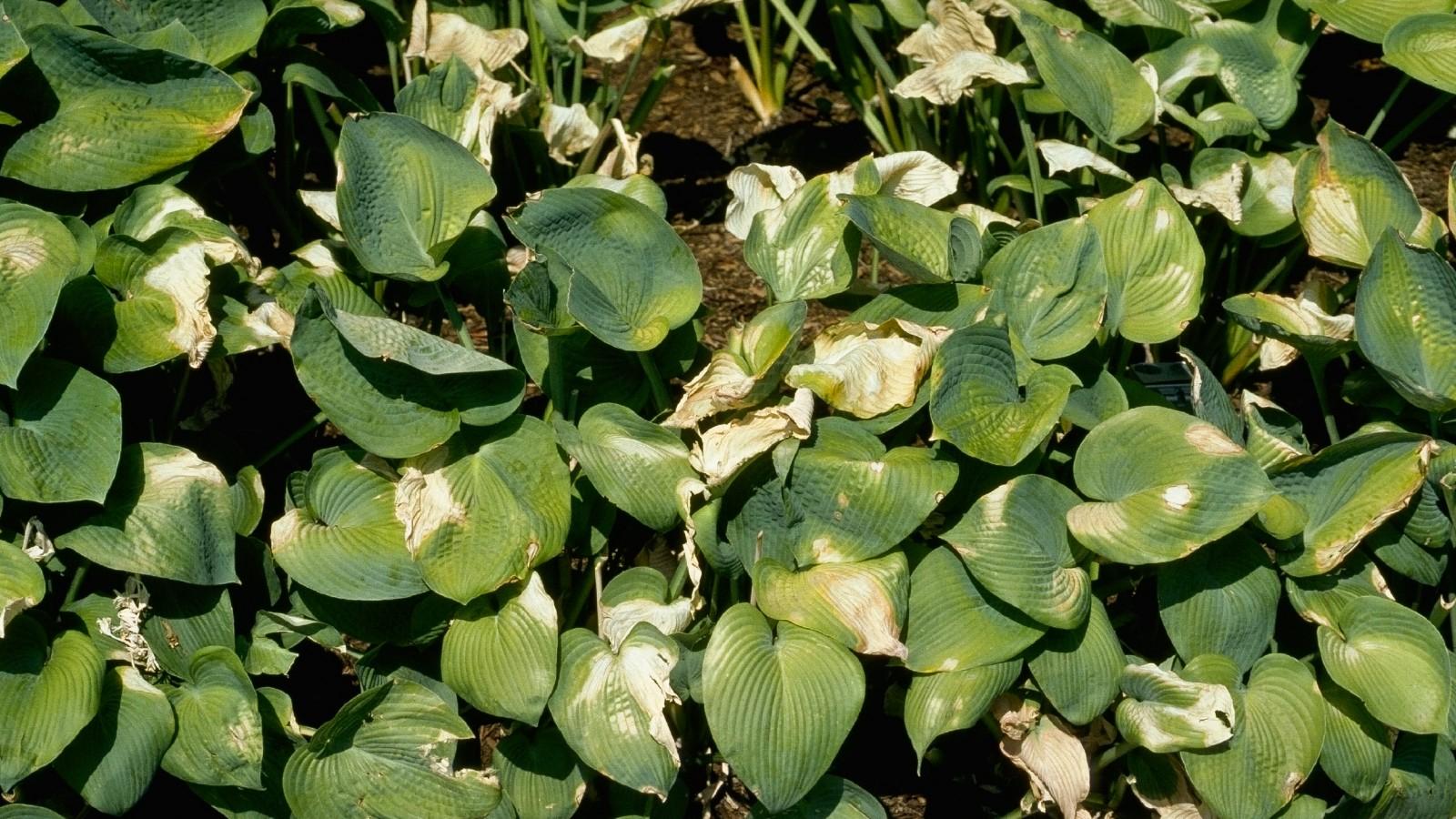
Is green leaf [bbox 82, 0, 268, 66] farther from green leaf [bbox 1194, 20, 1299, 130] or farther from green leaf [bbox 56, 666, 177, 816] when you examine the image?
green leaf [bbox 1194, 20, 1299, 130]

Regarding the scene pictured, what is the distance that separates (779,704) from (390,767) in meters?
0.59

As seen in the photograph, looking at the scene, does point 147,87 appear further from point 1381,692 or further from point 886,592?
point 1381,692

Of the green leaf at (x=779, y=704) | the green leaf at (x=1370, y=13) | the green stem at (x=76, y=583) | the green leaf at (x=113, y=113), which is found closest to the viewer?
the green leaf at (x=779, y=704)

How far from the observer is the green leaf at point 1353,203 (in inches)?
102

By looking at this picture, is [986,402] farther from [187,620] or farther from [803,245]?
[187,620]

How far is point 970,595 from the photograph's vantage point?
2.19 meters

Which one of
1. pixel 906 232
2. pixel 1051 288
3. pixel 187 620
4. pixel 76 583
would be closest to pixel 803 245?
pixel 906 232

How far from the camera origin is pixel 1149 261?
2449mm

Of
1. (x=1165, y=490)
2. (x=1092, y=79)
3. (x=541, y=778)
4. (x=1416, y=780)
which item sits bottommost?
(x=541, y=778)

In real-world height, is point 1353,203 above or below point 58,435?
above

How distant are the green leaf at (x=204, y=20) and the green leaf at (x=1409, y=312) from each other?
1.85 m

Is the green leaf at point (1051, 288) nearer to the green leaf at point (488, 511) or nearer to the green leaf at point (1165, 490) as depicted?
the green leaf at point (1165, 490)

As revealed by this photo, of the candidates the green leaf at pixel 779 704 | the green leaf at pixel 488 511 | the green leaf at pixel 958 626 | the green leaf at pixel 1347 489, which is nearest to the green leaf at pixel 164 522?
the green leaf at pixel 488 511

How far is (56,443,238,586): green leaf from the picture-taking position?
7.20 feet
